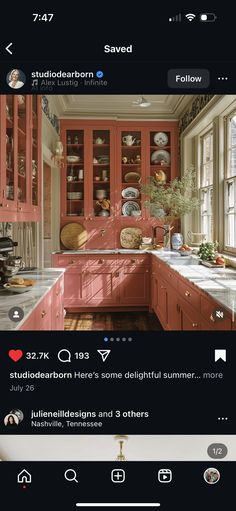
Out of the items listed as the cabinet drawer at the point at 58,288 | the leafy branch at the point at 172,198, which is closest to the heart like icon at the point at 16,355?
the cabinet drawer at the point at 58,288

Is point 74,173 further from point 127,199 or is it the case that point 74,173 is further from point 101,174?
point 127,199

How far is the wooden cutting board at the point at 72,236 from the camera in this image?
489cm

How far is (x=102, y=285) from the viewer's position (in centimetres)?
452

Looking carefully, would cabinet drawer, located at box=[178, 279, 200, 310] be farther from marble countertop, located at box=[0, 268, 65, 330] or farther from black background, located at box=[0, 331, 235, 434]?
black background, located at box=[0, 331, 235, 434]

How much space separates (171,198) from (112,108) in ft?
3.79

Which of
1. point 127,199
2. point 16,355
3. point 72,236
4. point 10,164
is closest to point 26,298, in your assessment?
point 10,164

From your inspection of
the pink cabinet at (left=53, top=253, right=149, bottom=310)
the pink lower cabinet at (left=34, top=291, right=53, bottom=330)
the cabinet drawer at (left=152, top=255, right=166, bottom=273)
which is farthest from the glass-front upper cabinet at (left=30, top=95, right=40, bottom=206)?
the pink cabinet at (left=53, top=253, right=149, bottom=310)

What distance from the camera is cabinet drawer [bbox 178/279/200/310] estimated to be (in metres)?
1.76

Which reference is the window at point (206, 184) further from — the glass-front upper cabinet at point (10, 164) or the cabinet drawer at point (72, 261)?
the glass-front upper cabinet at point (10, 164)

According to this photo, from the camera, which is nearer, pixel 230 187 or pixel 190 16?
pixel 190 16
